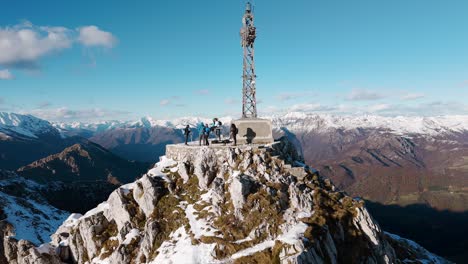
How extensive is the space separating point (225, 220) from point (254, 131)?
697 inches

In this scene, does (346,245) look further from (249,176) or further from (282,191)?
(249,176)

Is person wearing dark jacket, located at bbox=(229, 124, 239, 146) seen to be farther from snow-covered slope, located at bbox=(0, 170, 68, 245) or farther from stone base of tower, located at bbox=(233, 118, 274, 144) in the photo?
snow-covered slope, located at bbox=(0, 170, 68, 245)

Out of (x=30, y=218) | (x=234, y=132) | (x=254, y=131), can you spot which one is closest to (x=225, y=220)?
(x=234, y=132)

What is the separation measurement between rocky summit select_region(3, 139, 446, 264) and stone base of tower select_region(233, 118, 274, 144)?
363cm

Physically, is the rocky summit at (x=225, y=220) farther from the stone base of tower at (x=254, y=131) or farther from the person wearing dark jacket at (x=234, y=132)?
the stone base of tower at (x=254, y=131)

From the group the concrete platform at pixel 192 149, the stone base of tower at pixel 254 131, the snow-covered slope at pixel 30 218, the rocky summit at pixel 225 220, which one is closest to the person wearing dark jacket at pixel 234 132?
the concrete platform at pixel 192 149

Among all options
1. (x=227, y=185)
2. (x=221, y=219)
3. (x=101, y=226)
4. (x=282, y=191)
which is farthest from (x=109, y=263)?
(x=282, y=191)

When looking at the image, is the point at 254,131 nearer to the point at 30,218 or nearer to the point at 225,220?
the point at 225,220

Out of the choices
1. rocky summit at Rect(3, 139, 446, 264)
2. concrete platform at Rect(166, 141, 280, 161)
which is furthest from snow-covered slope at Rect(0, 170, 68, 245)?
concrete platform at Rect(166, 141, 280, 161)

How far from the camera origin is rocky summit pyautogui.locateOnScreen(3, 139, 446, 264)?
107ft

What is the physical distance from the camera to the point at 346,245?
36219 millimetres

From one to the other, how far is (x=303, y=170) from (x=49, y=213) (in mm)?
135258

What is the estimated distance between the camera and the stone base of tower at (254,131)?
48812mm

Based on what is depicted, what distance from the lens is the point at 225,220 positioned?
35.8 m
